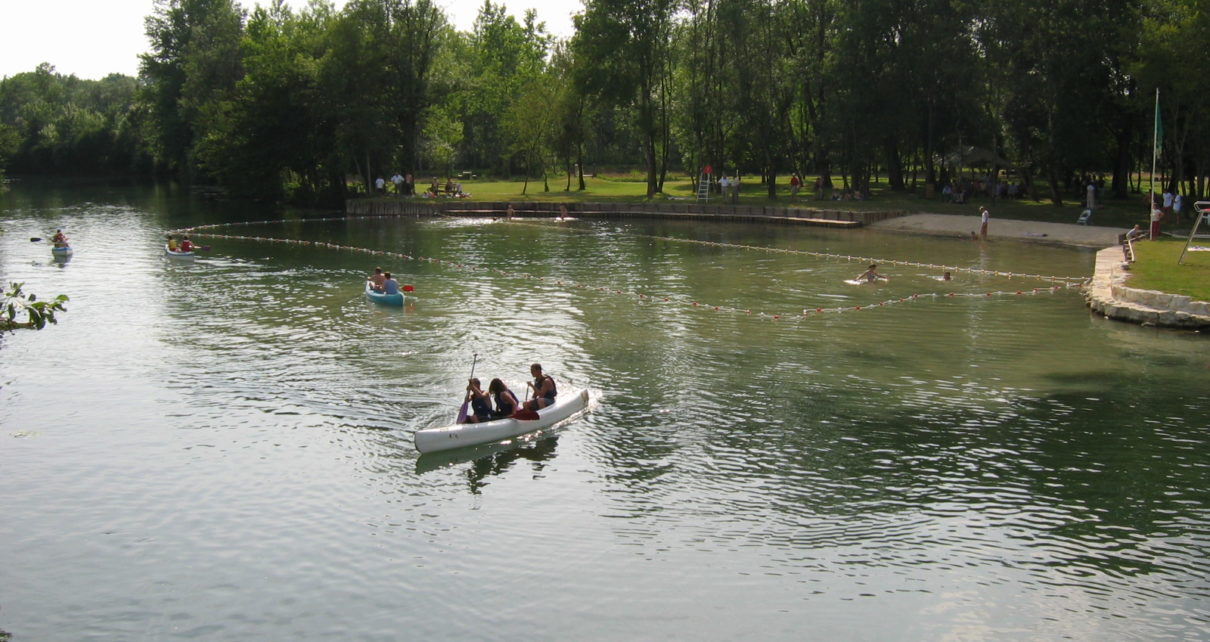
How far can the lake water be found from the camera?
13.6 meters

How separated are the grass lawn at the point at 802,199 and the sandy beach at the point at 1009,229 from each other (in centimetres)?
171

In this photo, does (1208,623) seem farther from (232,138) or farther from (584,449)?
(232,138)

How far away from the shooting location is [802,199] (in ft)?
225

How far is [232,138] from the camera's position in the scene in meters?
76.4

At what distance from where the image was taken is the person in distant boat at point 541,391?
20.9m

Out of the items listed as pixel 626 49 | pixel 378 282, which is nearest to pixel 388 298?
pixel 378 282

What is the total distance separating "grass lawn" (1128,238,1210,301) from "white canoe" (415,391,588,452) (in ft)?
67.5

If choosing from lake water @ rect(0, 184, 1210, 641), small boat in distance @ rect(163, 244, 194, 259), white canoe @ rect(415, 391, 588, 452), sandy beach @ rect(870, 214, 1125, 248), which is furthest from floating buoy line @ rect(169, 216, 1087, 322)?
white canoe @ rect(415, 391, 588, 452)

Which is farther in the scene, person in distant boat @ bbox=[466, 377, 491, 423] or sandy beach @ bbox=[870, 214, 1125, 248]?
sandy beach @ bbox=[870, 214, 1125, 248]

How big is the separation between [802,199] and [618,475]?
175ft

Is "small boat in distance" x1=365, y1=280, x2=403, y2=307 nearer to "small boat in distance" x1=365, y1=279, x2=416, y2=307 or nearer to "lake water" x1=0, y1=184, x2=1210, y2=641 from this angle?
"small boat in distance" x1=365, y1=279, x2=416, y2=307

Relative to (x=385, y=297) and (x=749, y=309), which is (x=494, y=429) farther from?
(x=749, y=309)

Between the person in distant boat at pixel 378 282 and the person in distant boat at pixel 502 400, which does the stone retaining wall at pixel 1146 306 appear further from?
the person in distant boat at pixel 378 282

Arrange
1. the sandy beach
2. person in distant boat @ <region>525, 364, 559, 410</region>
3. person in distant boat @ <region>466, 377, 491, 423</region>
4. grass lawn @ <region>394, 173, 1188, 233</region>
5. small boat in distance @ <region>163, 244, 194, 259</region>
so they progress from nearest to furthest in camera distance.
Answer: person in distant boat @ <region>466, 377, 491, 423</region> < person in distant boat @ <region>525, 364, 559, 410</region> < small boat in distance @ <region>163, 244, 194, 259</region> < the sandy beach < grass lawn @ <region>394, 173, 1188, 233</region>
